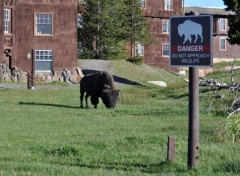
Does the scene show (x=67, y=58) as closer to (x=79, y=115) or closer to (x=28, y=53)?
(x=28, y=53)

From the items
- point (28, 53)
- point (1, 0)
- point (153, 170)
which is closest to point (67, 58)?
point (28, 53)

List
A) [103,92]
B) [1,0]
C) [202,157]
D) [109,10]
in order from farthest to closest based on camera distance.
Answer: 1. [109,10]
2. [1,0]
3. [103,92]
4. [202,157]

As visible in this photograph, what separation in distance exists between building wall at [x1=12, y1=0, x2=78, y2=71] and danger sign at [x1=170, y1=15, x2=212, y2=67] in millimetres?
47596

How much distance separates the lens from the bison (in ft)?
103

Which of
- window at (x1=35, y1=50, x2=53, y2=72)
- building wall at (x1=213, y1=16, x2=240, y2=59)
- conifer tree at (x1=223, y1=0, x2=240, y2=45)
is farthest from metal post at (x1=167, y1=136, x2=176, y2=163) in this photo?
building wall at (x1=213, y1=16, x2=240, y2=59)

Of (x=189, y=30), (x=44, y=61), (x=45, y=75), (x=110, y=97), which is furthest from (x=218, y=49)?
(x=189, y=30)

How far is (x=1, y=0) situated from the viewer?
5653 centimetres

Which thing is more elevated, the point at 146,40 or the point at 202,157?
the point at 146,40

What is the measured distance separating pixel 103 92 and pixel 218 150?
17.1m

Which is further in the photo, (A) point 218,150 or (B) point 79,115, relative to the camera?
(B) point 79,115

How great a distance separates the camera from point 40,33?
59156mm

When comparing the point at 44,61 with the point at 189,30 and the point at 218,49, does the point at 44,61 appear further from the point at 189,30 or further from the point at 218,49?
the point at 189,30

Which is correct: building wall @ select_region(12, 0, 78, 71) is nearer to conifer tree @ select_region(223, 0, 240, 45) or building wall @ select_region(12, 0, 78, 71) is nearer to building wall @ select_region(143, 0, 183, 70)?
conifer tree @ select_region(223, 0, 240, 45)

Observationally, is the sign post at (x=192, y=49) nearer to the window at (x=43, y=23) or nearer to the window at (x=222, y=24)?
the window at (x=43, y=23)
